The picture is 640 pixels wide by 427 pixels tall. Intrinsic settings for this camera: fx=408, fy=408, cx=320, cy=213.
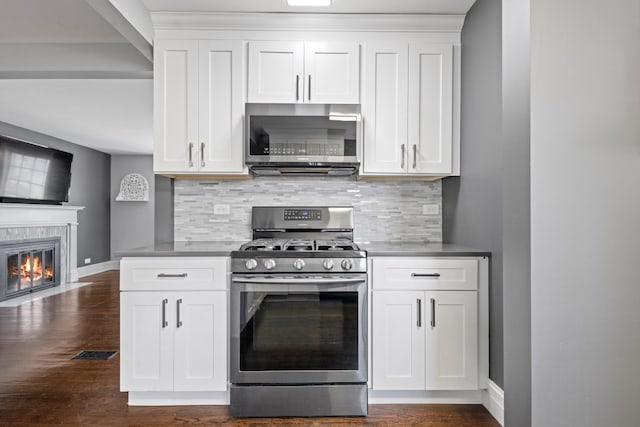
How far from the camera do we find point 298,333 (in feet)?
7.63

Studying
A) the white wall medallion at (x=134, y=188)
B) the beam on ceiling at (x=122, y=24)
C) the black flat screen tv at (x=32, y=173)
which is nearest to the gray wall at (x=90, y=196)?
the white wall medallion at (x=134, y=188)

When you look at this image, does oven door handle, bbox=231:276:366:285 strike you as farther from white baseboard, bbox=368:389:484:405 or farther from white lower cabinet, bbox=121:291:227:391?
white baseboard, bbox=368:389:484:405

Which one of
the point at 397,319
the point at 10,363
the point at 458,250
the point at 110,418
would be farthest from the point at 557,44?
the point at 10,363

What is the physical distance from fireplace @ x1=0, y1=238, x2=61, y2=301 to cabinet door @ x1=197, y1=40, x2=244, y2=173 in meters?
4.61

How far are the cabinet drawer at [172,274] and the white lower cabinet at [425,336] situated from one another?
0.93 metres

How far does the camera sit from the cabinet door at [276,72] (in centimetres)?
271

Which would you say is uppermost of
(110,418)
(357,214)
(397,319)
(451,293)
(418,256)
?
(357,214)

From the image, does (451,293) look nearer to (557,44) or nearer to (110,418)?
(557,44)

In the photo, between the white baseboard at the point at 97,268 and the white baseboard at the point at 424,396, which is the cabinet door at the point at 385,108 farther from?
the white baseboard at the point at 97,268

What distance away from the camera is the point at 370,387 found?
7.82ft

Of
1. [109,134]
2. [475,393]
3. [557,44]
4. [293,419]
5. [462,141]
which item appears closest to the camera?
[557,44]

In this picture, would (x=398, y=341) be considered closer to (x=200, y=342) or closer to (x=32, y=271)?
(x=200, y=342)

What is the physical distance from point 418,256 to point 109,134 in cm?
599

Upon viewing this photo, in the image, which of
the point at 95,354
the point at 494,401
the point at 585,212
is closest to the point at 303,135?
the point at 585,212
